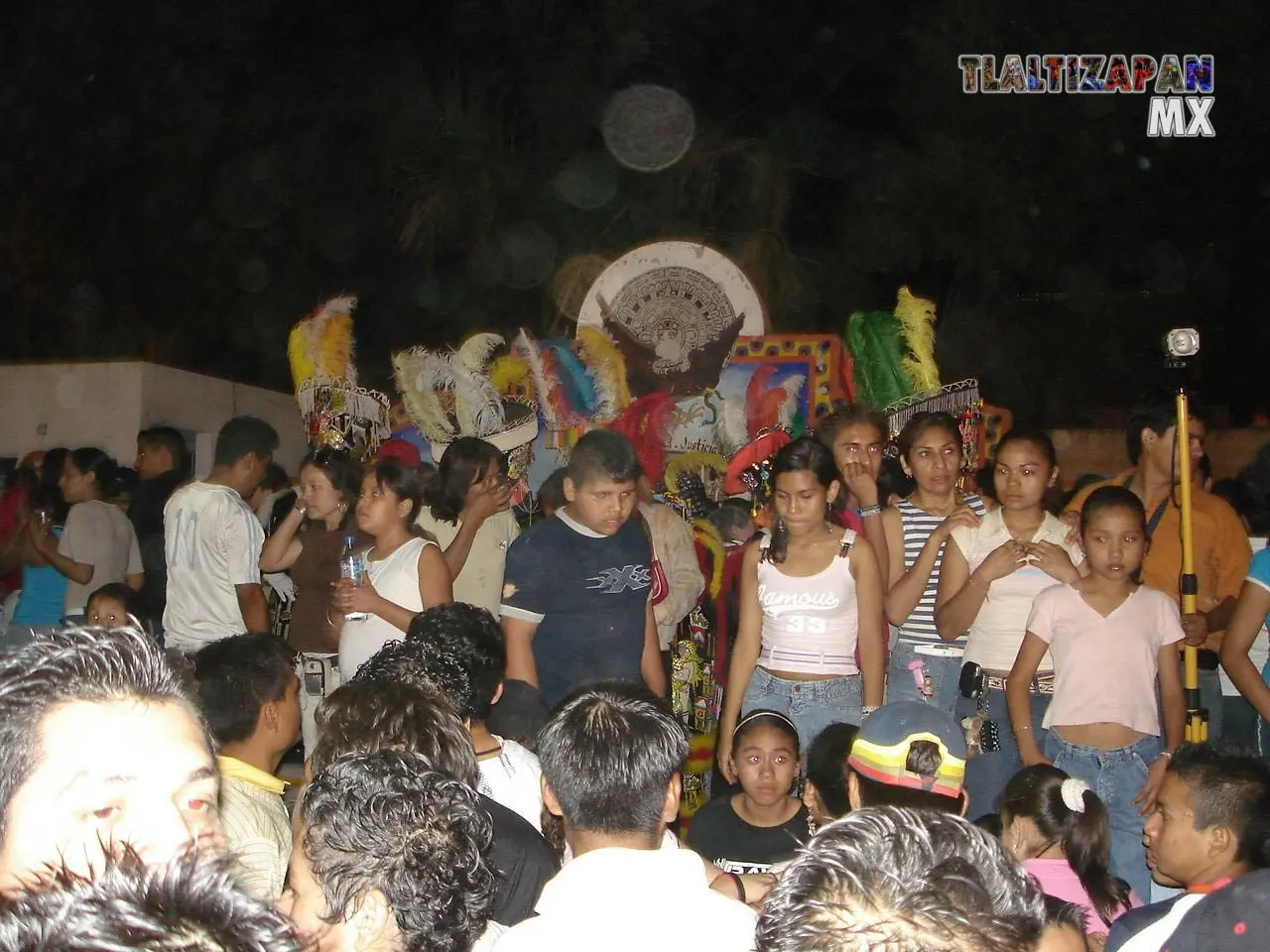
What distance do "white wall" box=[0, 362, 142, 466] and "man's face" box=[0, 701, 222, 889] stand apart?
33.0 feet

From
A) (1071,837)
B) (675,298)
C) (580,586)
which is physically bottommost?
(1071,837)

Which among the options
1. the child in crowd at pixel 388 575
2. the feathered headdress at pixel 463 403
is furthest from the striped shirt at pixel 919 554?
the feathered headdress at pixel 463 403

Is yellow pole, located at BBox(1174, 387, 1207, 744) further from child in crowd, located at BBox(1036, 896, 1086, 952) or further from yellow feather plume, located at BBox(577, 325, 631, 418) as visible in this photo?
yellow feather plume, located at BBox(577, 325, 631, 418)

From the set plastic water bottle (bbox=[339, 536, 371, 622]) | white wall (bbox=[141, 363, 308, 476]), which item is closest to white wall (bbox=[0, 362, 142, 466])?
white wall (bbox=[141, 363, 308, 476])

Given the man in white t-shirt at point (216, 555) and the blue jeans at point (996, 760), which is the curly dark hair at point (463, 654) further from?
the man in white t-shirt at point (216, 555)

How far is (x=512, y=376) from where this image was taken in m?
→ 8.41

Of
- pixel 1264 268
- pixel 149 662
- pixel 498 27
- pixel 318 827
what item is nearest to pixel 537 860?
pixel 318 827

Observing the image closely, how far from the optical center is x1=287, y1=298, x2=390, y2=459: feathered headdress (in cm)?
805

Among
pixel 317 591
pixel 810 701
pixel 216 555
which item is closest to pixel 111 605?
pixel 216 555

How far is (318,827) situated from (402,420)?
6570 mm

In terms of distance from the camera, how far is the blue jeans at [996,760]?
4477 mm

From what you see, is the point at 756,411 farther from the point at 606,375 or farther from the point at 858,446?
the point at 858,446

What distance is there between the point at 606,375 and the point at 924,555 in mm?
3826

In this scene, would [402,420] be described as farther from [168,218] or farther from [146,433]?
[168,218]
